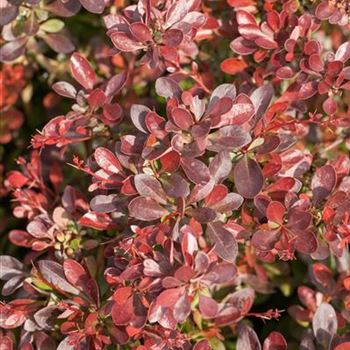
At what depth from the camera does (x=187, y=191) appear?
1.28 m

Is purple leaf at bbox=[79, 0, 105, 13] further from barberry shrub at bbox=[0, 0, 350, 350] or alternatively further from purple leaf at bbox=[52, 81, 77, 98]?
purple leaf at bbox=[52, 81, 77, 98]

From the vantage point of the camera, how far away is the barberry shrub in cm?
129

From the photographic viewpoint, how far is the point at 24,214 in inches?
62.1

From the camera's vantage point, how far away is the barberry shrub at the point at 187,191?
1293 mm

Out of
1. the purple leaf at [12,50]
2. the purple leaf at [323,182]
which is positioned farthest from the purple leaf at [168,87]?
the purple leaf at [12,50]

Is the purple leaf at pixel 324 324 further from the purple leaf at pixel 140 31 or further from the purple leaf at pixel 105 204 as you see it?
the purple leaf at pixel 140 31

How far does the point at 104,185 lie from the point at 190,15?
409mm

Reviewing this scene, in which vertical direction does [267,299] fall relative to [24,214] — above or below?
below

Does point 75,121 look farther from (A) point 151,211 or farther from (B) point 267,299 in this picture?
(B) point 267,299

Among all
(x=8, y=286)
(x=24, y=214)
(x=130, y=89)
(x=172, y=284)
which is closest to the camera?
(x=172, y=284)

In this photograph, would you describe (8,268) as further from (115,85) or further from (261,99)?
(261,99)

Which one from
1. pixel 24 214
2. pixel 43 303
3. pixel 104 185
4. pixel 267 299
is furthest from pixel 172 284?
pixel 267 299

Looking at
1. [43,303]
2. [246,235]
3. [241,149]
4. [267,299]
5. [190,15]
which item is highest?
[190,15]

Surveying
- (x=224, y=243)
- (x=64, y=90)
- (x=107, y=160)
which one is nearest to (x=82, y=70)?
(x=64, y=90)
